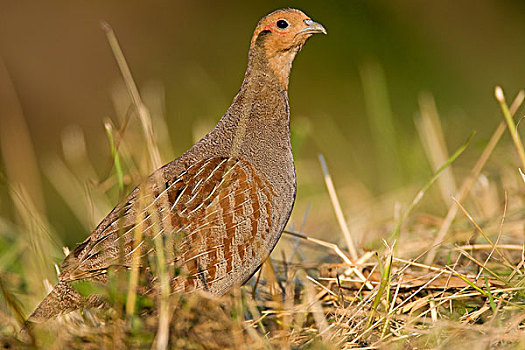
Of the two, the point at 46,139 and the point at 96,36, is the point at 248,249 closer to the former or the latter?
the point at 46,139

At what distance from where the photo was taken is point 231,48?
10.7 meters

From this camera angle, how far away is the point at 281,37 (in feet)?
9.55

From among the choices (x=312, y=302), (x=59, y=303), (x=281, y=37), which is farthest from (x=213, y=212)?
(x=281, y=37)

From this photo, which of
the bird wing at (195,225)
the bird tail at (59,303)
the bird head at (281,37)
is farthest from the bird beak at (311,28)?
the bird tail at (59,303)

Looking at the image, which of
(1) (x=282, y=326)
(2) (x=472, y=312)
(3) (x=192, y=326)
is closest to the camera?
(3) (x=192, y=326)

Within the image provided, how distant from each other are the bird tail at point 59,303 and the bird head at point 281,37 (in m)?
1.25

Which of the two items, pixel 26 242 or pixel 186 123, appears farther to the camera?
pixel 186 123

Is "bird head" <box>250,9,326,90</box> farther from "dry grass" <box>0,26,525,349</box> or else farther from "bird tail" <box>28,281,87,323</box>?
"bird tail" <box>28,281,87,323</box>

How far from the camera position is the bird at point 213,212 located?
93.6 inches

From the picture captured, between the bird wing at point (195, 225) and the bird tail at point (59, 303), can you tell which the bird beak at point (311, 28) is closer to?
the bird wing at point (195, 225)

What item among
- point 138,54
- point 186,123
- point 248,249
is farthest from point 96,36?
point 248,249

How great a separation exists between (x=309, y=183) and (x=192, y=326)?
2980 mm

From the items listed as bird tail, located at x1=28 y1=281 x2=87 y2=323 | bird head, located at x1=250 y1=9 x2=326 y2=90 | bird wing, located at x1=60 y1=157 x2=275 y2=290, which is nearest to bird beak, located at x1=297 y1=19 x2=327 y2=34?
bird head, located at x1=250 y1=9 x2=326 y2=90

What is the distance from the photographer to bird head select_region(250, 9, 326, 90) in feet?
9.52
